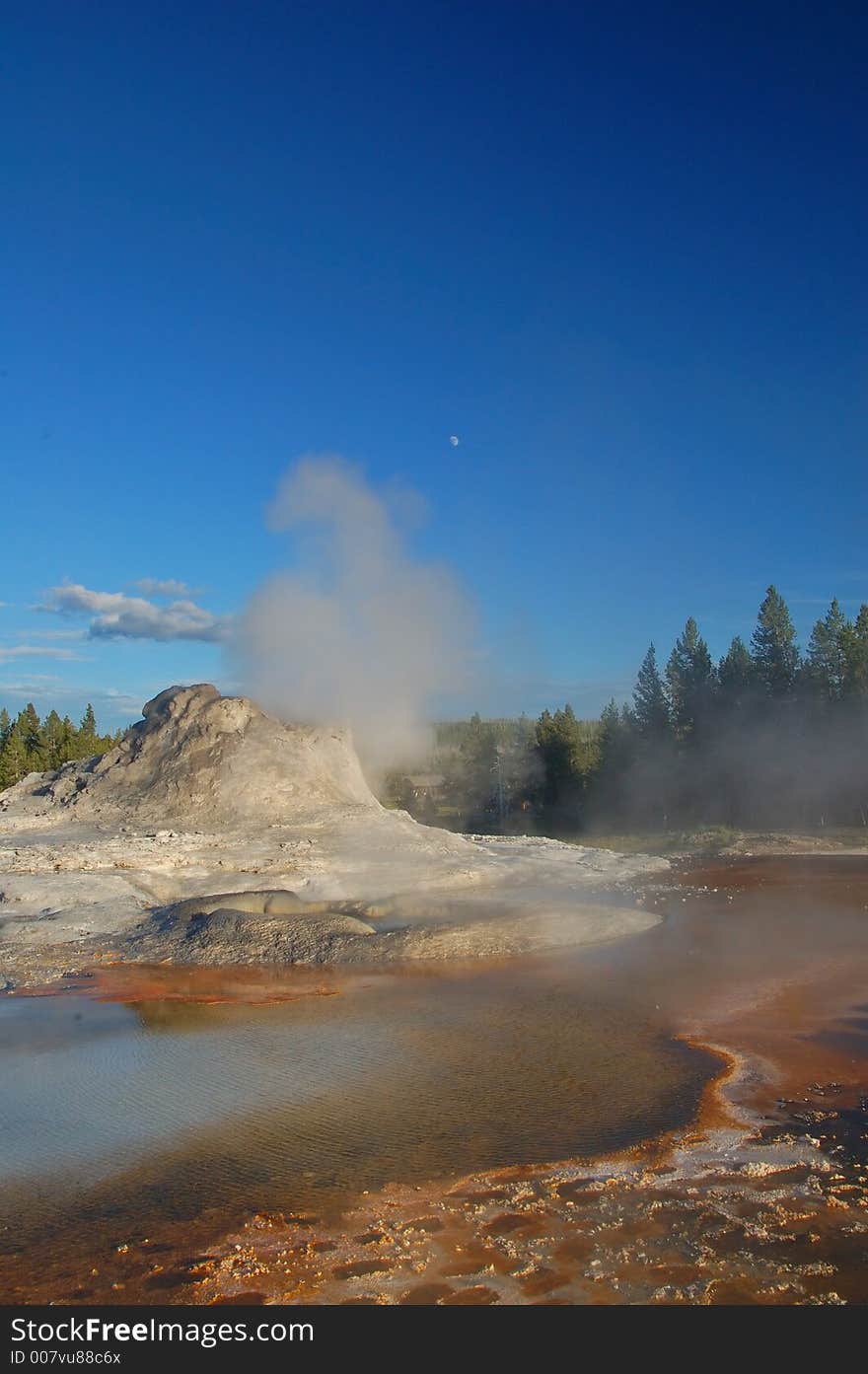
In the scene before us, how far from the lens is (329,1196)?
680cm

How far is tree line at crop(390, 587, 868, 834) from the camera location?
A: 44438mm

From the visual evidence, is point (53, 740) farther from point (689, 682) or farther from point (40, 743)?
point (689, 682)

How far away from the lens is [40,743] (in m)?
56.7

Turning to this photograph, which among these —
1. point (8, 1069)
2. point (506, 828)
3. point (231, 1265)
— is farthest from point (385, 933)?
point (506, 828)

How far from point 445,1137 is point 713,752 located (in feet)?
143

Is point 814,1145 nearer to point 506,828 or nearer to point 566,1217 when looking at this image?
point 566,1217

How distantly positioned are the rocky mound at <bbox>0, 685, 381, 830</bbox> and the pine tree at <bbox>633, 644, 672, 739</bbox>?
90.1ft

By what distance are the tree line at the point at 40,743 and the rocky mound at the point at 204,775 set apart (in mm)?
24023

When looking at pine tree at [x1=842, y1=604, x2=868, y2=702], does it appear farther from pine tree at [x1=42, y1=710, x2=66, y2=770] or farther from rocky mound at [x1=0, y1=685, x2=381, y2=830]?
pine tree at [x1=42, y1=710, x2=66, y2=770]

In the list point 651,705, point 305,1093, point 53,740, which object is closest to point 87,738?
point 53,740

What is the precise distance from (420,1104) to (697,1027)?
426 centimetres

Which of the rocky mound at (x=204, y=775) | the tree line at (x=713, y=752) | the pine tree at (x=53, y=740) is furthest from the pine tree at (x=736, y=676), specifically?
the pine tree at (x=53, y=740)

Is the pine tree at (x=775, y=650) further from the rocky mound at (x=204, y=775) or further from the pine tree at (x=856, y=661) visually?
the rocky mound at (x=204, y=775)

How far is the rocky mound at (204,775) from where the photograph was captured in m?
24.5
